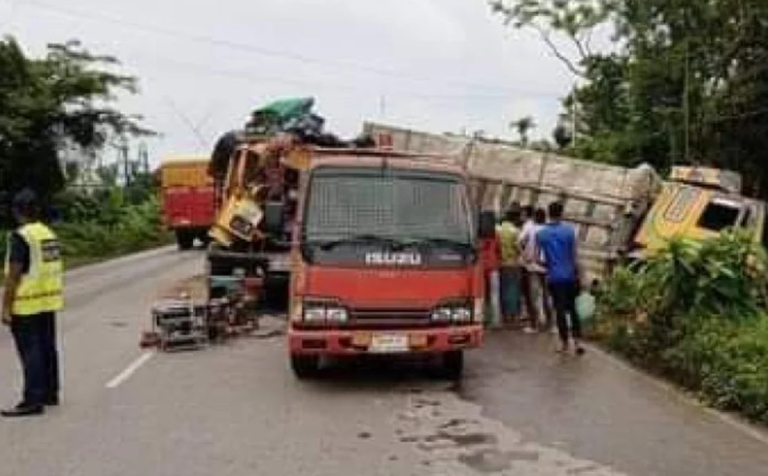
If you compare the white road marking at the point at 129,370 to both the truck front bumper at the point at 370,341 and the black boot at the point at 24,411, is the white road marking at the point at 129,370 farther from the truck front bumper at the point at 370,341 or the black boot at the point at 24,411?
the truck front bumper at the point at 370,341

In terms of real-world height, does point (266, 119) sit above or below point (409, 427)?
above

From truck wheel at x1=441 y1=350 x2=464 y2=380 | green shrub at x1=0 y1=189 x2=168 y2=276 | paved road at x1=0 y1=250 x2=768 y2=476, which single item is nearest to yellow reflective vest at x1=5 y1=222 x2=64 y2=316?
paved road at x1=0 y1=250 x2=768 y2=476

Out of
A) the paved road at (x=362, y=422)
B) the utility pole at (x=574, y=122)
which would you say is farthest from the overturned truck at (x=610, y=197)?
the utility pole at (x=574, y=122)

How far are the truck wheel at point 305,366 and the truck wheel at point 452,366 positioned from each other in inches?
50.2

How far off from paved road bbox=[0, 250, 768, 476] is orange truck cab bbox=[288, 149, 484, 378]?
0.51 metres

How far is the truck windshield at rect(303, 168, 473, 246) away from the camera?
13.3 metres

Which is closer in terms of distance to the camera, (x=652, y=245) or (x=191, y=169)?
(x=652, y=245)

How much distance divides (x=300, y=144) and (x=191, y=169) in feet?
79.5

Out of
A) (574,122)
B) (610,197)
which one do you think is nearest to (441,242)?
(610,197)

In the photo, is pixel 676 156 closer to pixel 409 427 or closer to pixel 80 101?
pixel 409 427

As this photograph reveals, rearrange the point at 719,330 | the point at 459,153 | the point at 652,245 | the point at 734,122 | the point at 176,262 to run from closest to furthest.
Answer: the point at 719,330, the point at 652,245, the point at 459,153, the point at 734,122, the point at 176,262

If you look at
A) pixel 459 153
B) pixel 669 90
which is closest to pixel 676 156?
pixel 669 90

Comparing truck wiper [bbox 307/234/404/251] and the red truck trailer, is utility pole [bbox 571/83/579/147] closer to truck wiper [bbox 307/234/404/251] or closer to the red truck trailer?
the red truck trailer

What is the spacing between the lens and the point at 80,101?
4684cm
